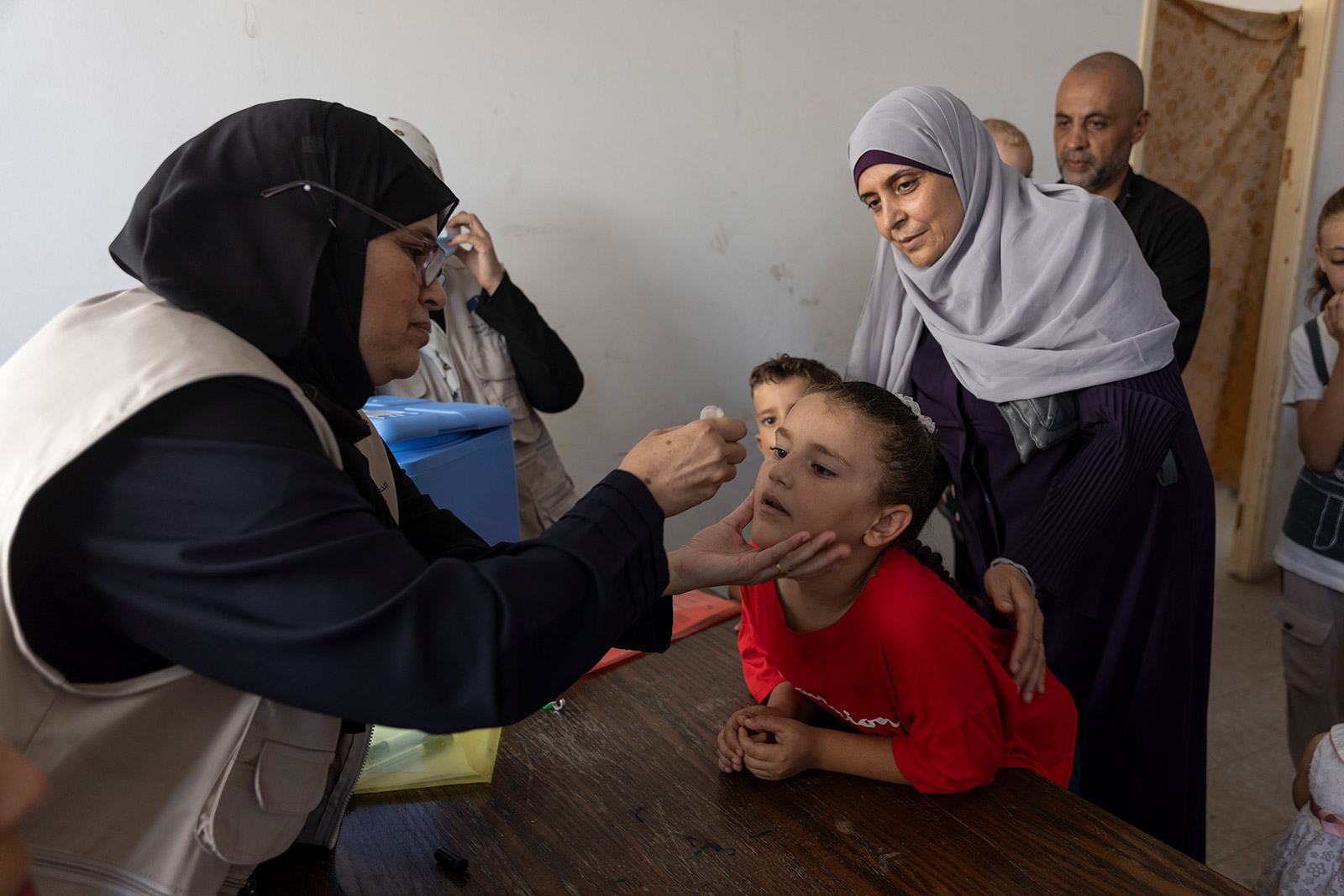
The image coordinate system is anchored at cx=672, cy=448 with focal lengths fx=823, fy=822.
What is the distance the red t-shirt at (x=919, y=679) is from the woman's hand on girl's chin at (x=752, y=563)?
147 mm

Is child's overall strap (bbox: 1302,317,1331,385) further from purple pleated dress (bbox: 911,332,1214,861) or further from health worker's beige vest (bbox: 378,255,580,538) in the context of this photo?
health worker's beige vest (bbox: 378,255,580,538)

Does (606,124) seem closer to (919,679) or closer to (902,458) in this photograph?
(902,458)

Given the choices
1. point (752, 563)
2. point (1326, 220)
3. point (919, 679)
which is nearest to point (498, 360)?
point (752, 563)

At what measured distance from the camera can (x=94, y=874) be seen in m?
0.73

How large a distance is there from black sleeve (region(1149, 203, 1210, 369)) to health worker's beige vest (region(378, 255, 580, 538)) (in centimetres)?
189

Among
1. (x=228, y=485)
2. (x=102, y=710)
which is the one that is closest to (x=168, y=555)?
(x=228, y=485)

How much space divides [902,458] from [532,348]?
1.20 meters

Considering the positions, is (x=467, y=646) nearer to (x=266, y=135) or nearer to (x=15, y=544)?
(x=15, y=544)

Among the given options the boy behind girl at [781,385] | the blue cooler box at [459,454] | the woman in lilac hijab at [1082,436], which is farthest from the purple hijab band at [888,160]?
the blue cooler box at [459,454]

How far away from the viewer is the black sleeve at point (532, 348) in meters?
2.20

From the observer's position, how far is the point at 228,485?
667 mm

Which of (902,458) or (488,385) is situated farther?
(488,385)

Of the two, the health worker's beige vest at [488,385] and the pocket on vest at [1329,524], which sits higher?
the health worker's beige vest at [488,385]

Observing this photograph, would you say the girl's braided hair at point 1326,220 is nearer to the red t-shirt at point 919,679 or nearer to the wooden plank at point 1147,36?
the wooden plank at point 1147,36
